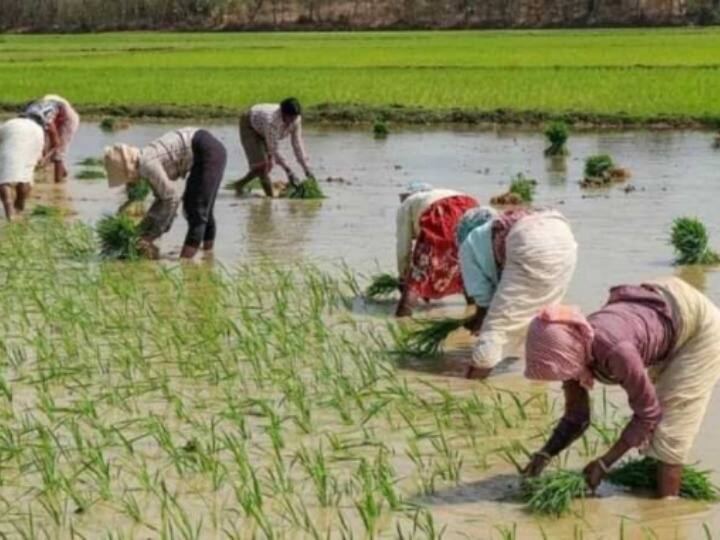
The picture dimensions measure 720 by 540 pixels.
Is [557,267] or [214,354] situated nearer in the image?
[557,267]

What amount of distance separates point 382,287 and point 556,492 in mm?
4145

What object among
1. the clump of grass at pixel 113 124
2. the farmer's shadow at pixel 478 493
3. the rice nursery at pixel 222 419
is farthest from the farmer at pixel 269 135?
the clump of grass at pixel 113 124

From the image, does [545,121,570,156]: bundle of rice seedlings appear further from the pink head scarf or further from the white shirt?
the pink head scarf

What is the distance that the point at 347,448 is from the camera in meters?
6.00

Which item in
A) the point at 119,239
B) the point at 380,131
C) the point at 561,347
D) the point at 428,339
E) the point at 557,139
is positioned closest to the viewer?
the point at 561,347

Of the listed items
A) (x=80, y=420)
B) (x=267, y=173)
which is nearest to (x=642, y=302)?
(x=80, y=420)

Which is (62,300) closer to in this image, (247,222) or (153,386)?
(153,386)

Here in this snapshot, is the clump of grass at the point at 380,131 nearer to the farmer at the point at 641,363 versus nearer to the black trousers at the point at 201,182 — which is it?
the black trousers at the point at 201,182

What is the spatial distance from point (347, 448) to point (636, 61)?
3059 centimetres

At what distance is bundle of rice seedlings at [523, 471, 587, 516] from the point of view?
513 cm

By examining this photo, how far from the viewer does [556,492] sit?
5133mm

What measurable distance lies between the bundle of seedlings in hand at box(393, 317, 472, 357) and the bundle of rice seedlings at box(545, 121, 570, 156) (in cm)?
1109

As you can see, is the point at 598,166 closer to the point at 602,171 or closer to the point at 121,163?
the point at 602,171

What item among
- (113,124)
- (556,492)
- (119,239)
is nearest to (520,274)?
(556,492)
